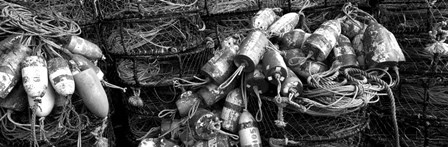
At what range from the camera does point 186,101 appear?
2.59 meters

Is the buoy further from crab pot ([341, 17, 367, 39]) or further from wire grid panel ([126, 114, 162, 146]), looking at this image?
crab pot ([341, 17, 367, 39])

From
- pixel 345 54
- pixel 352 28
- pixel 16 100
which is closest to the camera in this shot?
pixel 16 100

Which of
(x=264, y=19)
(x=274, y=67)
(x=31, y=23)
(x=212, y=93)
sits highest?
(x=31, y=23)

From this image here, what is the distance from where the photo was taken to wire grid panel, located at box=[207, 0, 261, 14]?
288 centimetres

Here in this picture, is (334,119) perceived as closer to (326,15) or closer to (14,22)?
(326,15)

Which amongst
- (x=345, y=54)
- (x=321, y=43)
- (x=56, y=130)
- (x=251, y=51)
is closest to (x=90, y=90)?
(x=56, y=130)

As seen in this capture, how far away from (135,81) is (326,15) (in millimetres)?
1395

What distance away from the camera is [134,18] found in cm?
256

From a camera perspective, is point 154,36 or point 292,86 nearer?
point 292,86

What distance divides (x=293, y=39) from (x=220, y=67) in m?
0.49

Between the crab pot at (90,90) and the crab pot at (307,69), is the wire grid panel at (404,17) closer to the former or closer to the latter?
the crab pot at (307,69)

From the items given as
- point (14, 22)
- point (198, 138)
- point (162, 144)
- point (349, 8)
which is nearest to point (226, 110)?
point (198, 138)

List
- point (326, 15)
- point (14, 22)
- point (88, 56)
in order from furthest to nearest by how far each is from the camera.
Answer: point (326, 15) → point (88, 56) → point (14, 22)

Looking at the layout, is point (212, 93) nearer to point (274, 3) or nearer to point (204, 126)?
point (204, 126)
